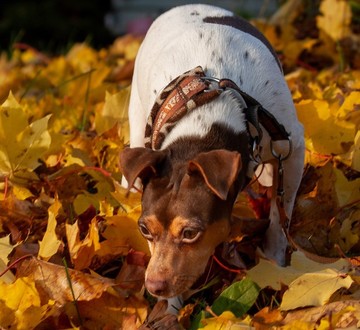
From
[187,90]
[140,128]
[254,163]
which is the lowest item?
[140,128]

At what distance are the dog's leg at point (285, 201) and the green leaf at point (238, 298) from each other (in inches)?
21.7

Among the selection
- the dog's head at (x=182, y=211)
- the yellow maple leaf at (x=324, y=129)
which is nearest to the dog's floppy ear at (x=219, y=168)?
the dog's head at (x=182, y=211)

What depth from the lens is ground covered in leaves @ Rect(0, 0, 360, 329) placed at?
2.24 metres

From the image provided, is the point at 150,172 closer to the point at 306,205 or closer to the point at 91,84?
the point at 306,205

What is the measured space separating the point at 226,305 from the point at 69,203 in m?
0.87

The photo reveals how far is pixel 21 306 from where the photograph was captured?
7.24 feet

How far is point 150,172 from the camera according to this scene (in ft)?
7.98

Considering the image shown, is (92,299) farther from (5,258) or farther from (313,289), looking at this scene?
(313,289)

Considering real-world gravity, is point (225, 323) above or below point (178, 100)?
below

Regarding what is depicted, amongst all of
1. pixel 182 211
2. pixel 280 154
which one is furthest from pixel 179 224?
pixel 280 154

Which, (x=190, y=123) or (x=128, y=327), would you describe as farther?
(x=190, y=123)

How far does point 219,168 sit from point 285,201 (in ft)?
2.39

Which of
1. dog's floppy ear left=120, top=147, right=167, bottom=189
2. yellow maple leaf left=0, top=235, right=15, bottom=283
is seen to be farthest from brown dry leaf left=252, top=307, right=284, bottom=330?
yellow maple leaf left=0, top=235, right=15, bottom=283

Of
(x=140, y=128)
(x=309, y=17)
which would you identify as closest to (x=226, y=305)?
(x=140, y=128)
